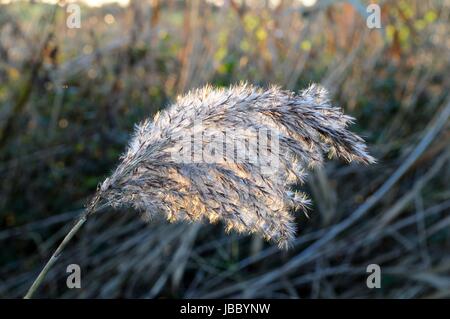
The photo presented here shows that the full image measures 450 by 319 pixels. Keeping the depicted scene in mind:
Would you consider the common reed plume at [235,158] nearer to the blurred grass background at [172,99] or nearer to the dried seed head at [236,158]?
the dried seed head at [236,158]

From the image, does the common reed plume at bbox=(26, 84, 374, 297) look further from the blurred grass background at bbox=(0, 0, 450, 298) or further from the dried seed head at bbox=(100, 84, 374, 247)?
the blurred grass background at bbox=(0, 0, 450, 298)

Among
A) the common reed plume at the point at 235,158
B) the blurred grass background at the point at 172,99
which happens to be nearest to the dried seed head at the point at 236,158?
the common reed plume at the point at 235,158

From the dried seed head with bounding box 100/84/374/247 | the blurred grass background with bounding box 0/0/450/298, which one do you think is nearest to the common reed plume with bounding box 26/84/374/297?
the dried seed head with bounding box 100/84/374/247

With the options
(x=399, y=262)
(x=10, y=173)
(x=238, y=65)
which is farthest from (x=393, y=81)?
(x=10, y=173)

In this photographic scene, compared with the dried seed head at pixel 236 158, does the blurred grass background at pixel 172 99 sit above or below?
above

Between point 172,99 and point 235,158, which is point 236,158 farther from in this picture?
point 172,99

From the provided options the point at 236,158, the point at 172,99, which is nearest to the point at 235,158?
the point at 236,158

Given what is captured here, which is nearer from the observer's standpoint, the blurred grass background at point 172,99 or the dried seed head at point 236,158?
the dried seed head at point 236,158

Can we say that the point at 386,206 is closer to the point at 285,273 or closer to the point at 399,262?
the point at 399,262
